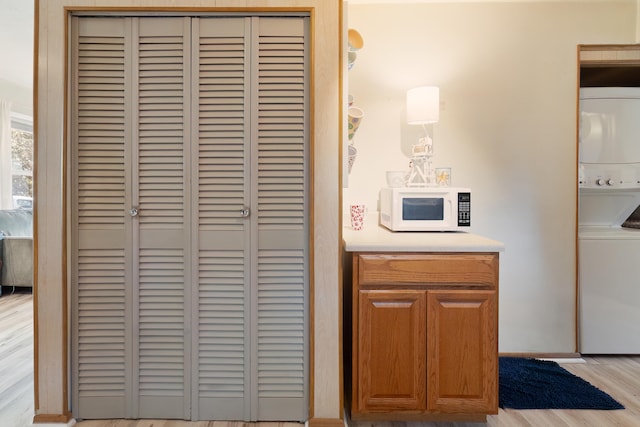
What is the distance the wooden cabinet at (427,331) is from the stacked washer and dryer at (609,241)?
1.42m

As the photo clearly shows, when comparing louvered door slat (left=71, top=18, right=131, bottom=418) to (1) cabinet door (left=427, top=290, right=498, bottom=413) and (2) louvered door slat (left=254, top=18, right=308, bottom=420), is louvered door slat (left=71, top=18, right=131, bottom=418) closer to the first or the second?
(2) louvered door slat (left=254, top=18, right=308, bottom=420)

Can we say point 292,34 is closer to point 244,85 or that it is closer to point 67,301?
point 244,85

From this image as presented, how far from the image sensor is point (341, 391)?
181 centimetres

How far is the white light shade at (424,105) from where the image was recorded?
7.83 ft

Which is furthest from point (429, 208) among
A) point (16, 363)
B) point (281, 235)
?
point (16, 363)

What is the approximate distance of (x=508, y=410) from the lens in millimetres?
A: 2078

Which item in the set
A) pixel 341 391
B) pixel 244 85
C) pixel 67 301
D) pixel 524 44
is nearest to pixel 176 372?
pixel 67 301

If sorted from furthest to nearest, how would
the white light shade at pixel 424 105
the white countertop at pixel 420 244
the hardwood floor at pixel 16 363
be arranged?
the white light shade at pixel 424 105, the hardwood floor at pixel 16 363, the white countertop at pixel 420 244

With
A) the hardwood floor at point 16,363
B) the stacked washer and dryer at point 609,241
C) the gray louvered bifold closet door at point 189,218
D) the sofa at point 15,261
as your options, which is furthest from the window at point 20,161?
the stacked washer and dryer at point 609,241

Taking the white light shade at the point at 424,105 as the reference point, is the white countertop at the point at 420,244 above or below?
below

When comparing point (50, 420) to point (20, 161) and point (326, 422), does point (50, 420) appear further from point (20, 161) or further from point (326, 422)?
point (20, 161)

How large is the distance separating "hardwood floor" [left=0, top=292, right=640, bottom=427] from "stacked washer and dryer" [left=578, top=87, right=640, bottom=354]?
7.4 inches

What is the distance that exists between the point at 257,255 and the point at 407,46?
70.0 inches

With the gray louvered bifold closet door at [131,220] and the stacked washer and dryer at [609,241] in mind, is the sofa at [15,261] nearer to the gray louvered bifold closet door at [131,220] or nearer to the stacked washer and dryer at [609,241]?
the gray louvered bifold closet door at [131,220]
